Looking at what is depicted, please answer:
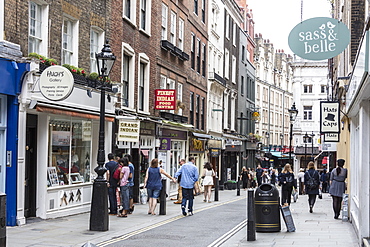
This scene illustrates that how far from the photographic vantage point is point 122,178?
18.0m

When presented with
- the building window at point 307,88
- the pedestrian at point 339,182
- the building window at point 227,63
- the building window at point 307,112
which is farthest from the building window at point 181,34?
the building window at point 307,88

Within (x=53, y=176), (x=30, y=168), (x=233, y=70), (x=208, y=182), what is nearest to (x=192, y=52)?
(x=208, y=182)

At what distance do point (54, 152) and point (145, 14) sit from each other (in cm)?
1061

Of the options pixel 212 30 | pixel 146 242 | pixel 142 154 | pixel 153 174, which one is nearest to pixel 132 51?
pixel 142 154

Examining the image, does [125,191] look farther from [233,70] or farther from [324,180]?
[233,70]

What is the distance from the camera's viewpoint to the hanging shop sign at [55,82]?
46.8 ft

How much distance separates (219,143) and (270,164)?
32.6 meters

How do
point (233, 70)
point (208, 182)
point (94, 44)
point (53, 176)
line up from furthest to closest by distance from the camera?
point (233, 70)
point (208, 182)
point (94, 44)
point (53, 176)

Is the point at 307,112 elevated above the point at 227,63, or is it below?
below

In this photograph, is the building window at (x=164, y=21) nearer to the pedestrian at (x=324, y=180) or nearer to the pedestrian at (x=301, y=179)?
the pedestrian at (x=301, y=179)

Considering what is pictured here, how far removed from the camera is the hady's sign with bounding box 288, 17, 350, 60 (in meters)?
11.0

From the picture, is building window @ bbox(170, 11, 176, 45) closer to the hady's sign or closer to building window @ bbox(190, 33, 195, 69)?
building window @ bbox(190, 33, 195, 69)

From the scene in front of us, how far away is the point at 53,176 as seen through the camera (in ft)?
56.8

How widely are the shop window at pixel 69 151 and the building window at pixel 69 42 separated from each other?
1821 millimetres
